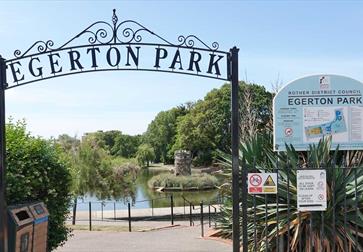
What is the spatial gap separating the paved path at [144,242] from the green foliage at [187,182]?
33.0m

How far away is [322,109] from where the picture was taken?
32.7ft

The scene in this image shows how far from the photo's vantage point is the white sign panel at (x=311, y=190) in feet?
22.9

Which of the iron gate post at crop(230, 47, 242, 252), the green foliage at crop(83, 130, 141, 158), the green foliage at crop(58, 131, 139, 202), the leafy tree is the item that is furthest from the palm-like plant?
the leafy tree

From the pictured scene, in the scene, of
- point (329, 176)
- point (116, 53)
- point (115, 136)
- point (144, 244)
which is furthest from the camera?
point (115, 136)

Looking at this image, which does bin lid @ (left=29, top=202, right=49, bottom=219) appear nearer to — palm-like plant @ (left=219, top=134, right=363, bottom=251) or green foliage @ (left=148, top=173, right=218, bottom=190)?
palm-like plant @ (left=219, top=134, right=363, bottom=251)

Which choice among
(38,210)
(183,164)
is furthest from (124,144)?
(38,210)

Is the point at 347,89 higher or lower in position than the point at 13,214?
higher

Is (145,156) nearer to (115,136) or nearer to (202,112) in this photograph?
(202,112)

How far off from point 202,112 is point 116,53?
57.1 m

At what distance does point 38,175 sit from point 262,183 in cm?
365

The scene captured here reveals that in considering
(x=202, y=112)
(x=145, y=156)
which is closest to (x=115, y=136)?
(x=145, y=156)

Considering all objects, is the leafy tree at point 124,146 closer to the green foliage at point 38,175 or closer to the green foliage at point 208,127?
the green foliage at point 208,127

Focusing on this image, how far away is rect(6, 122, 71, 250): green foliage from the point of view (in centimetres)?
809

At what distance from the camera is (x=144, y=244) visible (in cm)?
Answer: 1225
